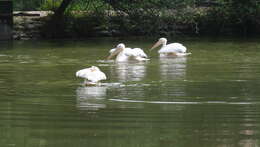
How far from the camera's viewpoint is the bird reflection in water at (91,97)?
10031 mm

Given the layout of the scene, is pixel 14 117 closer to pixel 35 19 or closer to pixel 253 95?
pixel 253 95

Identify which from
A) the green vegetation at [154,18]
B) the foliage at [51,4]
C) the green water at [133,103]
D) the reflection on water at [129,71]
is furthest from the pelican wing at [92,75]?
the foliage at [51,4]

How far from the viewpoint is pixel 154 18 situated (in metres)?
27.7

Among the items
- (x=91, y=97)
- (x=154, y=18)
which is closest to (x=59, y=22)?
(x=154, y=18)

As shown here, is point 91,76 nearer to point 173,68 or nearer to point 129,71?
point 129,71

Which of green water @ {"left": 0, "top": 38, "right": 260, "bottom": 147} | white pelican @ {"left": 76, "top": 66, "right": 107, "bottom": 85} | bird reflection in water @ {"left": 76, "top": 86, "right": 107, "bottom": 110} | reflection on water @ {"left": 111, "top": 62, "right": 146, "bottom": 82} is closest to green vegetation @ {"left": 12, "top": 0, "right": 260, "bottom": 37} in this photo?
green water @ {"left": 0, "top": 38, "right": 260, "bottom": 147}

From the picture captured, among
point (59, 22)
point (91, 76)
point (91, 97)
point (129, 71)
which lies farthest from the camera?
point (59, 22)

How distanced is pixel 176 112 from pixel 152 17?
18.6 meters

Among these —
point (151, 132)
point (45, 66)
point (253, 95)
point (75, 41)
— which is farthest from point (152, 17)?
point (151, 132)

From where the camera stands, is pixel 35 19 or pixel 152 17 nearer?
pixel 152 17

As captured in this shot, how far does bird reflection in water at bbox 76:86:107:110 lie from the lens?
10.0 metres

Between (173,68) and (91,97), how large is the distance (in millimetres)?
5739

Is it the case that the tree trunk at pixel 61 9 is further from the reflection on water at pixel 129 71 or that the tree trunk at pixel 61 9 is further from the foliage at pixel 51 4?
the reflection on water at pixel 129 71

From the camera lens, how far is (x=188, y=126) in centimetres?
813
